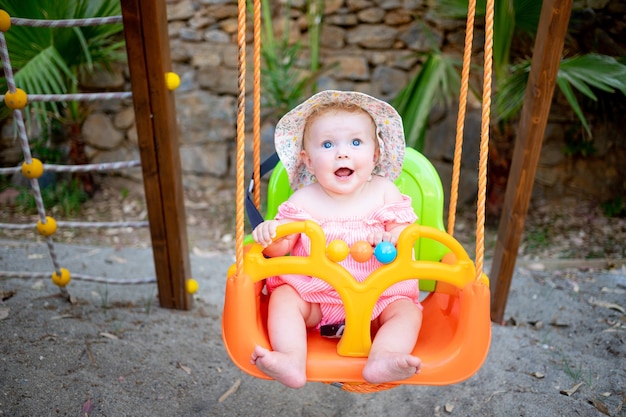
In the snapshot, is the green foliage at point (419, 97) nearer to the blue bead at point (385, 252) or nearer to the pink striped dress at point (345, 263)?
the pink striped dress at point (345, 263)

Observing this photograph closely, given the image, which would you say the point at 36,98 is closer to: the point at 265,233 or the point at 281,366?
the point at 265,233

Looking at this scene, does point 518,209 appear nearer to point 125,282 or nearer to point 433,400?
point 433,400

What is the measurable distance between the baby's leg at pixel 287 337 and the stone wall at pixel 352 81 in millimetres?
2698

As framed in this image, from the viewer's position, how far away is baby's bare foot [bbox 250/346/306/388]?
1.43 metres

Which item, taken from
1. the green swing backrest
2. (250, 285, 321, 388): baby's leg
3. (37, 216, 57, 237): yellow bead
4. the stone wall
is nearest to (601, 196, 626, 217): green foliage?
the stone wall

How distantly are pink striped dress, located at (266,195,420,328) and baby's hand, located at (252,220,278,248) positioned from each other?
0.63ft

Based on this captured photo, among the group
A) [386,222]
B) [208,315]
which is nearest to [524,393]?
[386,222]

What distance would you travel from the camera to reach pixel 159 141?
2.34 metres

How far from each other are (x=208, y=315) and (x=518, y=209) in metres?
1.50

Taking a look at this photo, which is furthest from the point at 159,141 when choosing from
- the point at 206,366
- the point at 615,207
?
the point at 615,207

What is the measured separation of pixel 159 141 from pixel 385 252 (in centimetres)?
123

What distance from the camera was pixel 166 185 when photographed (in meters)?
2.41

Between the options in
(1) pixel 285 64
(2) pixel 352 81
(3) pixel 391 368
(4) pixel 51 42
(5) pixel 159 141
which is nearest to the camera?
(3) pixel 391 368

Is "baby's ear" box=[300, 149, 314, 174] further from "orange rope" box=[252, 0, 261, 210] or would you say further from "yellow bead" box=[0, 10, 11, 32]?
"yellow bead" box=[0, 10, 11, 32]
